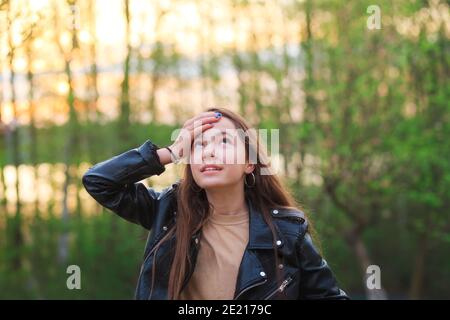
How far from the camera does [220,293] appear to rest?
2.42m

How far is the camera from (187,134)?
8.36ft

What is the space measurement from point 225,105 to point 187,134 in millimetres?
8230

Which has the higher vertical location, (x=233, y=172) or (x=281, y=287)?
(x=233, y=172)

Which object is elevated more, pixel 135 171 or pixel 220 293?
pixel 135 171

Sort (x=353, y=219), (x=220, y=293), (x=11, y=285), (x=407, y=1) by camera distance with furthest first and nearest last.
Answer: (x=353, y=219) < (x=11, y=285) < (x=407, y=1) < (x=220, y=293)

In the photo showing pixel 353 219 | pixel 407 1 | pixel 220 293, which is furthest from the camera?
pixel 353 219

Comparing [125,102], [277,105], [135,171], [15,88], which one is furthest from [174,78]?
[135,171]

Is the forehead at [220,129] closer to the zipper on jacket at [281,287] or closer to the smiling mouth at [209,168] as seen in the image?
the smiling mouth at [209,168]

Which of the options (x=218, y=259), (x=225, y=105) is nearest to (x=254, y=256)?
(x=218, y=259)

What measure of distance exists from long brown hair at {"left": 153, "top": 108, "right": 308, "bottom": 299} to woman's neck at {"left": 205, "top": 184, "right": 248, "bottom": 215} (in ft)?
0.14

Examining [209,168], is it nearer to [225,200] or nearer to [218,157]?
[218,157]

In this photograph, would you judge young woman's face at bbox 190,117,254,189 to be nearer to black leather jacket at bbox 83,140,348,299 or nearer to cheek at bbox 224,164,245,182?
cheek at bbox 224,164,245,182
